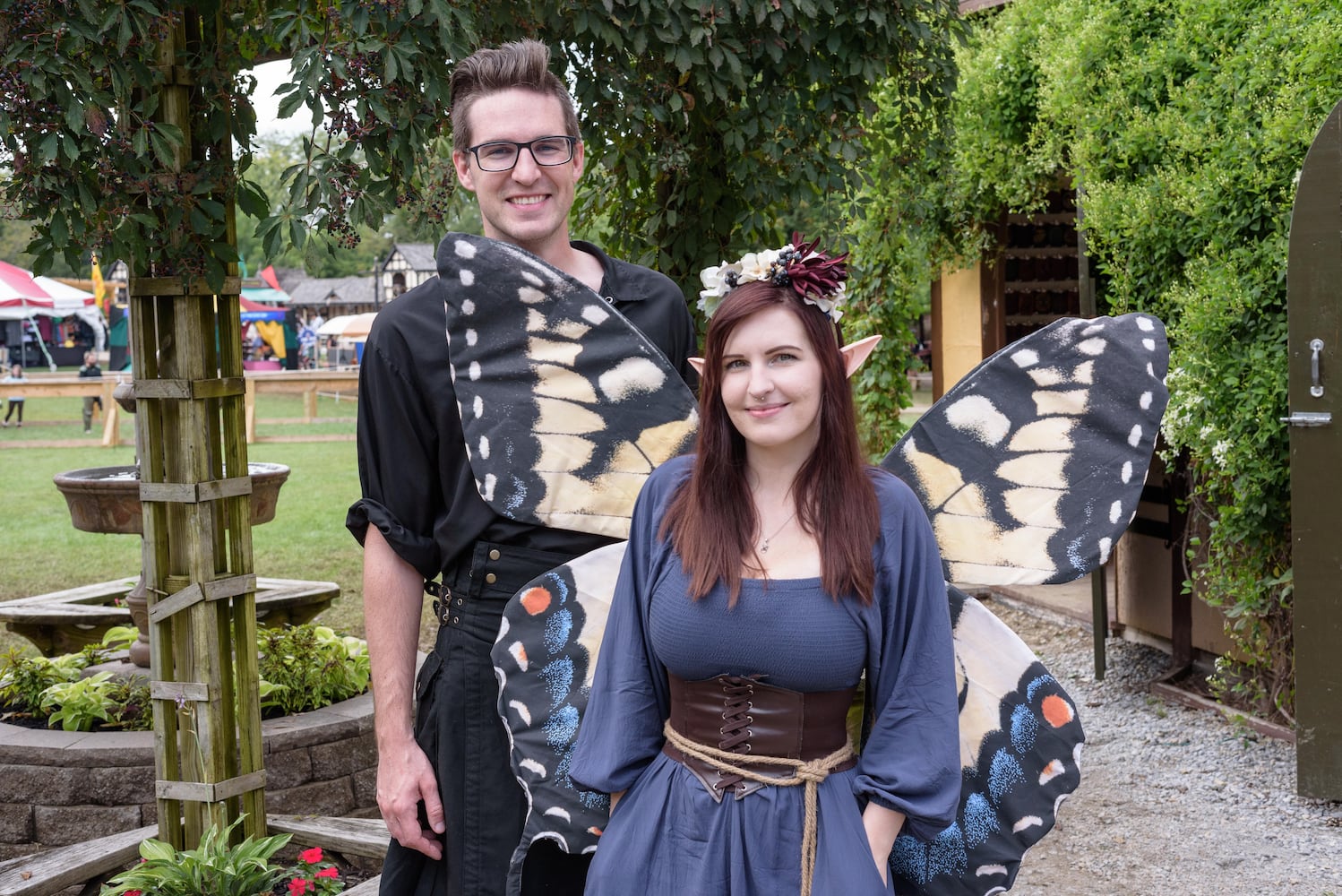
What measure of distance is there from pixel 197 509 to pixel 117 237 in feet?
2.20

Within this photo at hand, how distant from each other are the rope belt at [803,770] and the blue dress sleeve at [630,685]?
76 mm

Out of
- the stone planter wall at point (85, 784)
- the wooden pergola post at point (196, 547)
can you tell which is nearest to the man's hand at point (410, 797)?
the wooden pergola post at point (196, 547)

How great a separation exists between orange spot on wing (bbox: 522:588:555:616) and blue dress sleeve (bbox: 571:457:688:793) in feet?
0.47

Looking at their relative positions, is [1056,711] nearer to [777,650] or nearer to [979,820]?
[979,820]

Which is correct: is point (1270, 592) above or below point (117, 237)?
below

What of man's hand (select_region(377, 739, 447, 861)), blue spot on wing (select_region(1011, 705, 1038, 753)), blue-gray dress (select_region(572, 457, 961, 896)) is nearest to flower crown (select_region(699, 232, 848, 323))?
blue-gray dress (select_region(572, 457, 961, 896))

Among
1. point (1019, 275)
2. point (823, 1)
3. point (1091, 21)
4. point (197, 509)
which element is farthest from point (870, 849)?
point (1019, 275)

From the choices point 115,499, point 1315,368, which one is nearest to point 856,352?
point 1315,368

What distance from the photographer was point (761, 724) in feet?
5.51

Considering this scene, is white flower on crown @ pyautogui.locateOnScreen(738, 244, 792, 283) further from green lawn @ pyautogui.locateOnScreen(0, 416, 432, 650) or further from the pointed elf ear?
green lawn @ pyautogui.locateOnScreen(0, 416, 432, 650)

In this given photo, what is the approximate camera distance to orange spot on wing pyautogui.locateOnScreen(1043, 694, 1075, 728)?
1.84 meters

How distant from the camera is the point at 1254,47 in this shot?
441 centimetres

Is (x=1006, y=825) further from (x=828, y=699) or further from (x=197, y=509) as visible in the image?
(x=197, y=509)

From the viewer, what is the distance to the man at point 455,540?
200 centimetres
